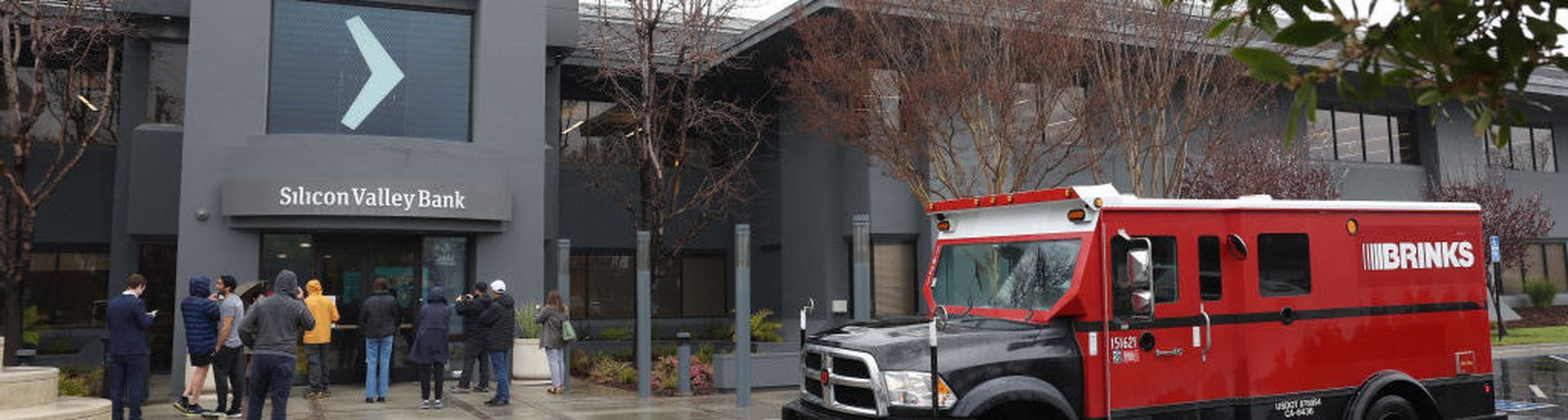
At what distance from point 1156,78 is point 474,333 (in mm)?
11475

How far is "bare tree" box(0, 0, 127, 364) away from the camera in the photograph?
Result: 15.7 meters

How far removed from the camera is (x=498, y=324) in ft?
47.8

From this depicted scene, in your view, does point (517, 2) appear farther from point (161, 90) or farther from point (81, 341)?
point (81, 341)

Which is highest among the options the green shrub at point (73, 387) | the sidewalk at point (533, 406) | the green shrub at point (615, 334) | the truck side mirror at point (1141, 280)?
the truck side mirror at point (1141, 280)

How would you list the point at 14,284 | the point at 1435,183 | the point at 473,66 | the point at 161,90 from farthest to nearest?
the point at 1435,183 < the point at 161,90 < the point at 473,66 < the point at 14,284

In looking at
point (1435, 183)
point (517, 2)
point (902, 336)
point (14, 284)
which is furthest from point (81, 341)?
point (1435, 183)

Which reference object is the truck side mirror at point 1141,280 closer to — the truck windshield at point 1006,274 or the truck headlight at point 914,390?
the truck windshield at point 1006,274

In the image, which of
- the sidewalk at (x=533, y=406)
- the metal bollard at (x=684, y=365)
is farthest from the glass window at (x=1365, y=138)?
the sidewalk at (x=533, y=406)

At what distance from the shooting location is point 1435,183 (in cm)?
2831

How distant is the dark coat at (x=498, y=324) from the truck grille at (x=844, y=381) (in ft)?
24.5

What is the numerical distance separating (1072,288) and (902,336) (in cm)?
122

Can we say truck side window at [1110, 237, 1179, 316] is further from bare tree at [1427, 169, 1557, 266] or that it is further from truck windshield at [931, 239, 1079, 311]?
bare tree at [1427, 169, 1557, 266]

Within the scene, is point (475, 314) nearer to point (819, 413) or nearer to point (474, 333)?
point (474, 333)

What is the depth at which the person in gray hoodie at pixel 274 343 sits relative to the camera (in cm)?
991
